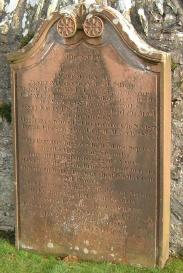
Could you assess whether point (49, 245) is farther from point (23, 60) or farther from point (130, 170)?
point (23, 60)

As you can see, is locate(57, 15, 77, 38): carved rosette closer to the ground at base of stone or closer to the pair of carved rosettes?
the pair of carved rosettes

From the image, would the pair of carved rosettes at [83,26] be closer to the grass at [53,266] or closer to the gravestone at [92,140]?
the gravestone at [92,140]

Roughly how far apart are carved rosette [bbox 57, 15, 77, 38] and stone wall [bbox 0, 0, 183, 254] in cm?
17

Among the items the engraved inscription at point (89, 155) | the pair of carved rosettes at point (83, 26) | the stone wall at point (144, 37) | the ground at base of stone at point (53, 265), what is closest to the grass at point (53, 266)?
the ground at base of stone at point (53, 265)

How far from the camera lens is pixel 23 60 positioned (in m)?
5.02

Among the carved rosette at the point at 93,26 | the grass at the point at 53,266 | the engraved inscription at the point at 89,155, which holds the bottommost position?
the grass at the point at 53,266

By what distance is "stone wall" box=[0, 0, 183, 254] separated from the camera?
4.82m

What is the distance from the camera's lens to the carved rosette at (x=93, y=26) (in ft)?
15.2

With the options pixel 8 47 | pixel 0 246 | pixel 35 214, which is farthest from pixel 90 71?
pixel 0 246

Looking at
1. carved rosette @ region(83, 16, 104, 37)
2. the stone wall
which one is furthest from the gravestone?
the stone wall

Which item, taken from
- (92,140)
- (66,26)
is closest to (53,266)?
(92,140)

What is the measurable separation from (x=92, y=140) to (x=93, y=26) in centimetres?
102

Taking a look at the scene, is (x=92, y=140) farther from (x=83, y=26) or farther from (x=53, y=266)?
(x=53, y=266)

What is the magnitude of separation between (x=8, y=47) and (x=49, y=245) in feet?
6.64
